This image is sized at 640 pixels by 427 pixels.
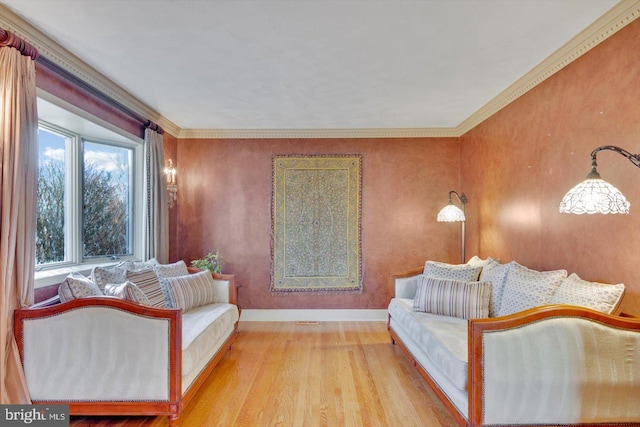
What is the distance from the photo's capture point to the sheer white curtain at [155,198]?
3629mm

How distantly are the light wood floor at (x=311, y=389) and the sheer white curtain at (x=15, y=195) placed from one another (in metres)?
0.67

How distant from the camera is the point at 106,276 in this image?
260 centimetres

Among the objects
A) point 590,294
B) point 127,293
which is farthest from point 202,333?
point 590,294

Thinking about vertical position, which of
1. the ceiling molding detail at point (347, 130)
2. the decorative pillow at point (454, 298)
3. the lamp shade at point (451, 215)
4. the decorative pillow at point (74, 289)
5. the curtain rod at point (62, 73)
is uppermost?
→ the ceiling molding detail at point (347, 130)

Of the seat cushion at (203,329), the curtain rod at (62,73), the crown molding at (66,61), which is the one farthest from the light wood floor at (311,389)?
the crown molding at (66,61)

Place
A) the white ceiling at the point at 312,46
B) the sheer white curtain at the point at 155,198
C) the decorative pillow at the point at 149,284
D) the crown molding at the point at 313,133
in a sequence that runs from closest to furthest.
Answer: the white ceiling at the point at 312,46, the decorative pillow at the point at 149,284, the sheer white curtain at the point at 155,198, the crown molding at the point at 313,133

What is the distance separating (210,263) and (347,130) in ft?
8.06

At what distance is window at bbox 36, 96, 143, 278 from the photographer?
2818 mm

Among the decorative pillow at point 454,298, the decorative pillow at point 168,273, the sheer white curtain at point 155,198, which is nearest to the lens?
the decorative pillow at point 454,298

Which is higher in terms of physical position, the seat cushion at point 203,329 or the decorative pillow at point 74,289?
the decorative pillow at point 74,289

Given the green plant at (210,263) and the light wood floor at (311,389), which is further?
the green plant at (210,263)

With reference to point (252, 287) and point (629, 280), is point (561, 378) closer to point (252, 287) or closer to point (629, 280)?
point (629, 280)

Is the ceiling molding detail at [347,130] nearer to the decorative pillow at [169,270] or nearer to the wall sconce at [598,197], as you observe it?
the wall sconce at [598,197]

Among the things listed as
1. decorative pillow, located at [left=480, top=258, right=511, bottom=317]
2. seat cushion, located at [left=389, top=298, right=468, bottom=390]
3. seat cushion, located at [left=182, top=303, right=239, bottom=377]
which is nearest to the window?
seat cushion, located at [left=182, top=303, right=239, bottom=377]
